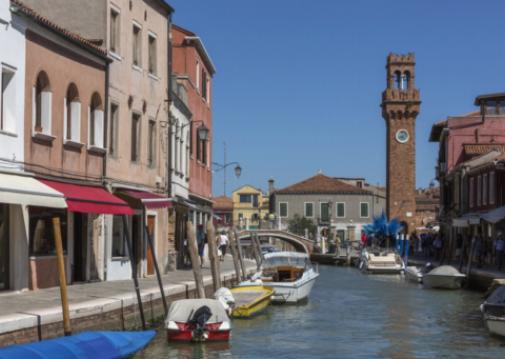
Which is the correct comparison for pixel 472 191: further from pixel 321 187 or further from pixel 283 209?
pixel 283 209

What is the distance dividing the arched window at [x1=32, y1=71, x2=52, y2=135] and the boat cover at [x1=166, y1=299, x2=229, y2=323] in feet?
15.9

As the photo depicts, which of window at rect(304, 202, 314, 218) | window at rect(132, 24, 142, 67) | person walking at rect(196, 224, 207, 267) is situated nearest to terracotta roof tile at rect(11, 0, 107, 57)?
window at rect(132, 24, 142, 67)

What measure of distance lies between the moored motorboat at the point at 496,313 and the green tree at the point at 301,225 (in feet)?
246

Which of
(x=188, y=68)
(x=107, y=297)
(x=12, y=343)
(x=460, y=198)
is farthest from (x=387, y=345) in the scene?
(x=460, y=198)

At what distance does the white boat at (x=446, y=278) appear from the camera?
33875mm

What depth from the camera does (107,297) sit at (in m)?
17.5

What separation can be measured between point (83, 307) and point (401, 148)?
60.9 metres

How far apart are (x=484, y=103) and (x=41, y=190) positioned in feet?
147

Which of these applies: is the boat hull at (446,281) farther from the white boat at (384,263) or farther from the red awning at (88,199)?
the red awning at (88,199)

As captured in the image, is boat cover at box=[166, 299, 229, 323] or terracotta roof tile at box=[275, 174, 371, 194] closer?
boat cover at box=[166, 299, 229, 323]

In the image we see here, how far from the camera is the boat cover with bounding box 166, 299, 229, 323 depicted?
57.2 feet

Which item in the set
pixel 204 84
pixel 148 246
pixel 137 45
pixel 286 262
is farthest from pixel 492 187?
pixel 137 45

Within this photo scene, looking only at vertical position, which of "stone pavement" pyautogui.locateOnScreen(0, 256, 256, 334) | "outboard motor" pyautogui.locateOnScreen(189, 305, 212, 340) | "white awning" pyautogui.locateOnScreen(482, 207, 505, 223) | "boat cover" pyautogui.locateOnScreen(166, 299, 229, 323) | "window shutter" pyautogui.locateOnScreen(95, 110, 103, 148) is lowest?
"outboard motor" pyautogui.locateOnScreen(189, 305, 212, 340)

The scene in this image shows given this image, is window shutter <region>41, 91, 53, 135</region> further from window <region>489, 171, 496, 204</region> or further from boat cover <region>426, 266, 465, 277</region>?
window <region>489, 171, 496, 204</region>
